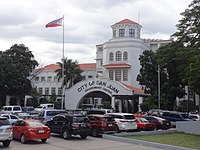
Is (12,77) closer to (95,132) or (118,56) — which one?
(118,56)

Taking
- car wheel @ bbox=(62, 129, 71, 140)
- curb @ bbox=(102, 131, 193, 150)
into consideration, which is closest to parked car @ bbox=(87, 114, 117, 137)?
curb @ bbox=(102, 131, 193, 150)

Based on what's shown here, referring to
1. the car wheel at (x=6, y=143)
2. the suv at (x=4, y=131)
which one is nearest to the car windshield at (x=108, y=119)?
the car wheel at (x=6, y=143)

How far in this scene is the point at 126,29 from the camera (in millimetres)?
64000

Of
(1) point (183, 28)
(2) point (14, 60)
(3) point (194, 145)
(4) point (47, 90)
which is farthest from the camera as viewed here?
(4) point (47, 90)

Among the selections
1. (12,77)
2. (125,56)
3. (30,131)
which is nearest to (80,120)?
(30,131)

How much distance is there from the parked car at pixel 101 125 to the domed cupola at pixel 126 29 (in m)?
42.2

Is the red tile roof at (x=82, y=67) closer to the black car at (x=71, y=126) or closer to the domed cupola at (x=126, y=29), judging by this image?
the domed cupola at (x=126, y=29)

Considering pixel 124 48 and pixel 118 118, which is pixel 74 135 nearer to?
pixel 118 118

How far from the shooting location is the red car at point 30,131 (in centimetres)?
1808

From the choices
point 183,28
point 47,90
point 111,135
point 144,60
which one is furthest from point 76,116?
point 47,90

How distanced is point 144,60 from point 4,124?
35265 millimetres

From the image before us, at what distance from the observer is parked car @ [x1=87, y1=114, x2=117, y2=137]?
73.7 feet

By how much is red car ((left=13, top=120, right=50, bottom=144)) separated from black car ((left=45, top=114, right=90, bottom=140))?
2074mm

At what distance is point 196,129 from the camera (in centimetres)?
2553
